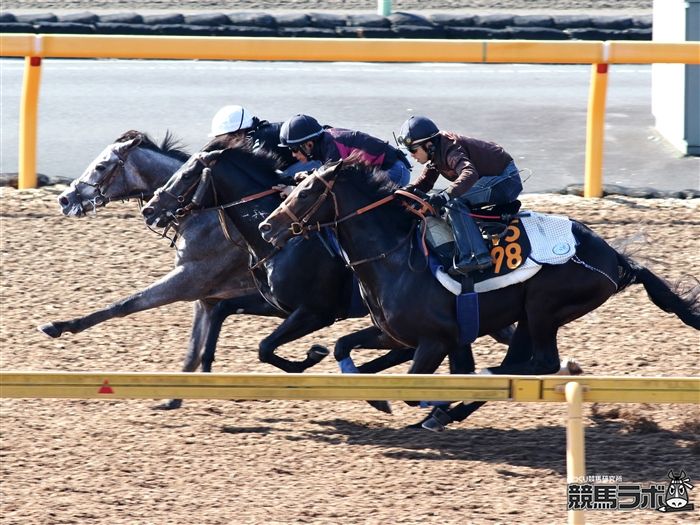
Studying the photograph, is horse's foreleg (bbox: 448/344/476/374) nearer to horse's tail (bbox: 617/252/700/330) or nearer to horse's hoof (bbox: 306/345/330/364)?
horse's hoof (bbox: 306/345/330/364)

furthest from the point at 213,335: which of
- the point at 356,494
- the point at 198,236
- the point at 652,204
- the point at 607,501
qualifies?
the point at 652,204

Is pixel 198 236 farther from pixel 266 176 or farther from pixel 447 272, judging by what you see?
pixel 447 272

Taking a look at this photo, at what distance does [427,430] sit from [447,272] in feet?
3.35

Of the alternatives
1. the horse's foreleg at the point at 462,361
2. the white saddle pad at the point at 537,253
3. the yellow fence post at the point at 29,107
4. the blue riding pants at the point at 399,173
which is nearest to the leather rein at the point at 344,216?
the white saddle pad at the point at 537,253

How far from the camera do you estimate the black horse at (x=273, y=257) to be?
8000 millimetres

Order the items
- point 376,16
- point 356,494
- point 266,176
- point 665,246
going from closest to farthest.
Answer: point 356,494, point 266,176, point 665,246, point 376,16

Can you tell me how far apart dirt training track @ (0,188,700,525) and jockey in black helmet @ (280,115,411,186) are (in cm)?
148

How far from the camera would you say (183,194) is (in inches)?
321

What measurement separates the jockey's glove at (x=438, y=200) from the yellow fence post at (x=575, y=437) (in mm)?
2127

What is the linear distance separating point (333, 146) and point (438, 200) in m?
1.05

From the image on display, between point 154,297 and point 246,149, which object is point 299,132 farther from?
point 154,297

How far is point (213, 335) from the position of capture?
8328mm

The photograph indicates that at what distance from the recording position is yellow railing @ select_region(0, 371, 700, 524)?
5.46m

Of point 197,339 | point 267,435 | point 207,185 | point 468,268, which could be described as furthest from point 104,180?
point 468,268
